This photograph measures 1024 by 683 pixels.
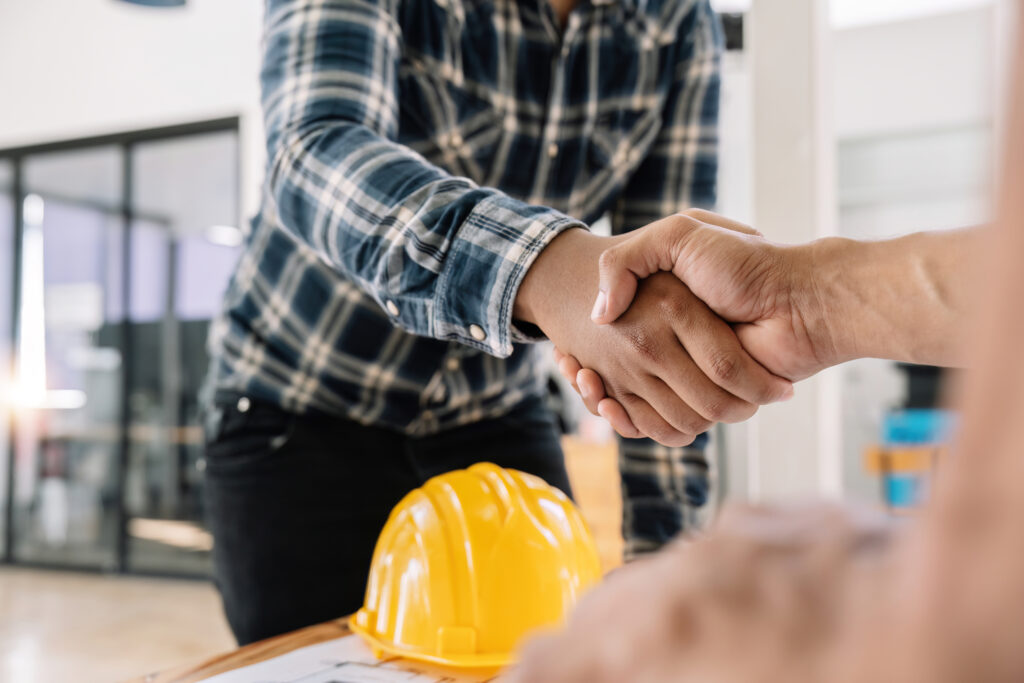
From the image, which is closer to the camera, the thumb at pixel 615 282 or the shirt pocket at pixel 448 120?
the thumb at pixel 615 282

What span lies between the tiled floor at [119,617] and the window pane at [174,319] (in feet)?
1.15

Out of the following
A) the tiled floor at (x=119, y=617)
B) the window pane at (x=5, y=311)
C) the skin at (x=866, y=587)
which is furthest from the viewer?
the window pane at (x=5, y=311)

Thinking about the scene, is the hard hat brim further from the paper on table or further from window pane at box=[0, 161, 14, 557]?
window pane at box=[0, 161, 14, 557]

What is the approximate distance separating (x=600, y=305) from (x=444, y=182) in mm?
197

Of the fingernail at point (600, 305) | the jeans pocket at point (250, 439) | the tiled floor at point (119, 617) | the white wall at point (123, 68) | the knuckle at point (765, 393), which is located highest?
the white wall at point (123, 68)

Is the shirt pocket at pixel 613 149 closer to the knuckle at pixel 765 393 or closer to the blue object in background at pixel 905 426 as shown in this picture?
the knuckle at pixel 765 393

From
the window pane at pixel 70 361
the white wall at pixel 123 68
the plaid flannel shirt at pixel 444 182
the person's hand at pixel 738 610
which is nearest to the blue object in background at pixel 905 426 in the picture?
the plaid flannel shirt at pixel 444 182

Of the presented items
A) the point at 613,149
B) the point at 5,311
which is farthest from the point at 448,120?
the point at 5,311

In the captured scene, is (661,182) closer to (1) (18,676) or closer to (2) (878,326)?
(2) (878,326)

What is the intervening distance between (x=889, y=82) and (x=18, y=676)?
4670 mm

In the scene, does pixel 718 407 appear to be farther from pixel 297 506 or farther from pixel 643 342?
pixel 297 506

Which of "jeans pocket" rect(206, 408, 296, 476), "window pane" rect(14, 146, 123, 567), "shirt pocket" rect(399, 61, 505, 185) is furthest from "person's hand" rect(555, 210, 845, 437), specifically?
"window pane" rect(14, 146, 123, 567)

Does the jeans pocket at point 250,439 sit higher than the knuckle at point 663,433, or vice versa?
the knuckle at point 663,433

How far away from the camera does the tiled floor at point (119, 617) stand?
3.15m
